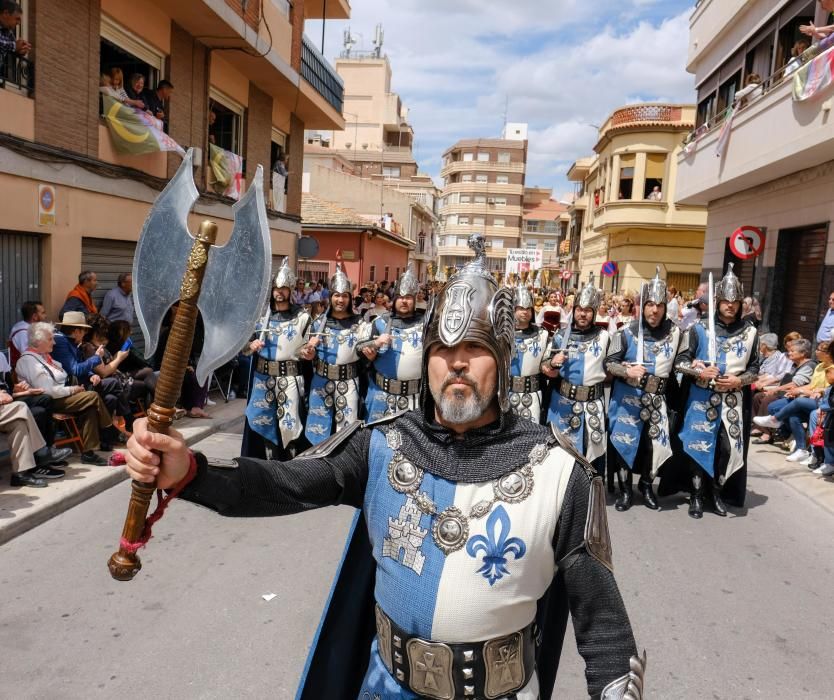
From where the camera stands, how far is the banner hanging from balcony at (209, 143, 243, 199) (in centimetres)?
1290

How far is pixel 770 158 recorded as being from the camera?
41.8 ft

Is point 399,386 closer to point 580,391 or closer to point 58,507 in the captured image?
point 580,391

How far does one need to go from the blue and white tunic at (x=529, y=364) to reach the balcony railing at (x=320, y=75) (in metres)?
12.0

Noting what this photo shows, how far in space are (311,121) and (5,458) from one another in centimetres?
1441

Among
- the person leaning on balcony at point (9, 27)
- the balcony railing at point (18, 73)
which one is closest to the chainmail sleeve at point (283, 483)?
the person leaning on balcony at point (9, 27)

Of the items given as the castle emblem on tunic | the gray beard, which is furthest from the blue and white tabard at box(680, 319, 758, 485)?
the castle emblem on tunic

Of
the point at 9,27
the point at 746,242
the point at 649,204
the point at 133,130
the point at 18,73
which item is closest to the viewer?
the point at 9,27

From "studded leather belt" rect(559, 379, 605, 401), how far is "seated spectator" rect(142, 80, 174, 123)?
777 centimetres

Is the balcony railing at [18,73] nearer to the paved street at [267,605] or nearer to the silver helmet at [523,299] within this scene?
the paved street at [267,605]

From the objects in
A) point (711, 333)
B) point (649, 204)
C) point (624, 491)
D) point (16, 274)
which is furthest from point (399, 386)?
point (649, 204)

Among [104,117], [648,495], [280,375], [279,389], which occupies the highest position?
[104,117]

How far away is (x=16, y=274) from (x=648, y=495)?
24.2 ft

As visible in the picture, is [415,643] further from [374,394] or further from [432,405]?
[374,394]

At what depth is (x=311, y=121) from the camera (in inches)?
755
